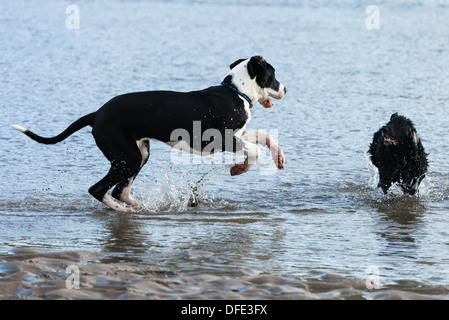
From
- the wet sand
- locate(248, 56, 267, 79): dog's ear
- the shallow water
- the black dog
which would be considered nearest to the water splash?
the shallow water

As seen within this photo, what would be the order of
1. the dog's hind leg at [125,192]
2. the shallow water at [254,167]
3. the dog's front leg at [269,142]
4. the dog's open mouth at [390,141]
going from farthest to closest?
1. the dog's open mouth at [390,141]
2. the dog's front leg at [269,142]
3. the dog's hind leg at [125,192]
4. the shallow water at [254,167]

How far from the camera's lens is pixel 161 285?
4.64 m

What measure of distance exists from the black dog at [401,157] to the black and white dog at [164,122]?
1.27 m

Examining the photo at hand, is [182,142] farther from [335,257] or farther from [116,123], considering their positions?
[335,257]

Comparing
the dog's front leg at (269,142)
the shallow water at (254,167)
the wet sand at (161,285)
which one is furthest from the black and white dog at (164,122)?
the wet sand at (161,285)

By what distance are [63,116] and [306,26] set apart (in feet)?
35.8

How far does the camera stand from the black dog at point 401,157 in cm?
754

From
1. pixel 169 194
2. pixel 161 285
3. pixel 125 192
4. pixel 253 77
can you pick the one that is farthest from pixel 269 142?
pixel 161 285

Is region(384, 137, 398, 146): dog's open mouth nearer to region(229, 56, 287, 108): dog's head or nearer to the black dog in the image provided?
the black dog

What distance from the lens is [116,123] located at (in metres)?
6.67

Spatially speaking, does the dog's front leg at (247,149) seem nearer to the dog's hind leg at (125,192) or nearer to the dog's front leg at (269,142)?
the dog's front leg at (269,142)

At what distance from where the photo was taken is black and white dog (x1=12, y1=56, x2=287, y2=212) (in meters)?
6.70

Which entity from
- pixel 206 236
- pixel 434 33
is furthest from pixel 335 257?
pixel 434 33

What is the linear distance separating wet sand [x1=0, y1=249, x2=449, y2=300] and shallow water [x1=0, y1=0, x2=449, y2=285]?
0.22 metres
